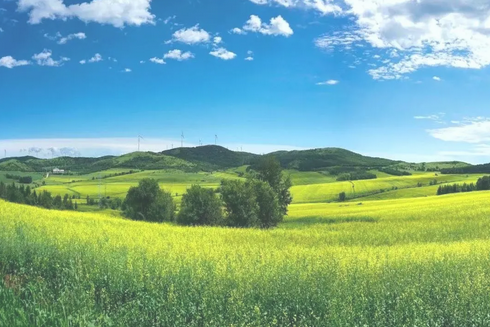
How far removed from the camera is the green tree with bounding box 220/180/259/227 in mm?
62906

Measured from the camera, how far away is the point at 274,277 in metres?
12.5

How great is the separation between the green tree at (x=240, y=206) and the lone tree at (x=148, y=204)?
1884cm

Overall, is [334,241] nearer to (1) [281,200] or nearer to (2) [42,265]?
(2) [42,265]

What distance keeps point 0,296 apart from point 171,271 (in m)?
5.21

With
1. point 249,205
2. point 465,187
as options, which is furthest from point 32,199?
point 465,187

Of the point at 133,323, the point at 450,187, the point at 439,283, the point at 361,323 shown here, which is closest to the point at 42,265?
the point at 133,323

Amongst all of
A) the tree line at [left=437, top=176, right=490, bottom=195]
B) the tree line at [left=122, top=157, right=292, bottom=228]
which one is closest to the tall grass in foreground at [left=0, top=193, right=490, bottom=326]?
the tree line at [left=122, top=157, right=292, bottom=228]

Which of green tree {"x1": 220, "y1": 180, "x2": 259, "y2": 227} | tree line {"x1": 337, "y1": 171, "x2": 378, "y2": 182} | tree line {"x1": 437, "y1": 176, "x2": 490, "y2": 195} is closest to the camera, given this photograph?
green tree {"x1": 220, "y1": 180, "x2": 259, "y2": 227}

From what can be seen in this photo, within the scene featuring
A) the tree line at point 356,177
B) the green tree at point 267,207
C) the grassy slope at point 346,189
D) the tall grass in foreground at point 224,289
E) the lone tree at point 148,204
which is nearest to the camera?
the tall grass in foreground at point 224,289

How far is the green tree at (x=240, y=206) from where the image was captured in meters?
62.9

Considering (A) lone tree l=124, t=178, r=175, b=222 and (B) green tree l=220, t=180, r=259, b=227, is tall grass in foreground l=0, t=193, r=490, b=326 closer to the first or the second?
(B) green tree l=220, t=180, r=259, b=227

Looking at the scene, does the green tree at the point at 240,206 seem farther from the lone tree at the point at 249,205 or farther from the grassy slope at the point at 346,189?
the grassy slope at the point at 346,189

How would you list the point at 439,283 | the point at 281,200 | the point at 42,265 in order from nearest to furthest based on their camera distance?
the point at 439,283
the point at 42,265
the point at 281,200

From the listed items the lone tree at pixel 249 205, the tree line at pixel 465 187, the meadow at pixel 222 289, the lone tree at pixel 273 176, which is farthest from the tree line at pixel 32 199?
the meadow at pixel 222 289
